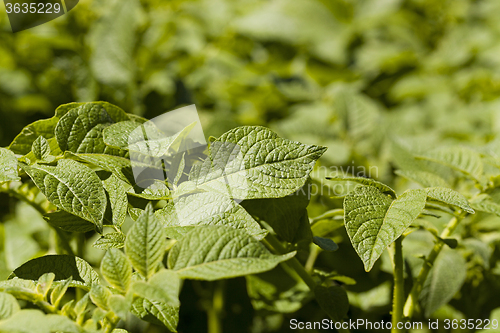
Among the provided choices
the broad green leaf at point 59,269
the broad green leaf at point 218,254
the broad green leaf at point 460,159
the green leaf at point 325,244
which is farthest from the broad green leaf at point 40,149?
the broad green leaf at point 460,159

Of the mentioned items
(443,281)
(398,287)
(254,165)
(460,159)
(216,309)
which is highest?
(254,165)

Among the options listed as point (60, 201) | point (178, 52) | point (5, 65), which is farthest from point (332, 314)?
point (5, 65)

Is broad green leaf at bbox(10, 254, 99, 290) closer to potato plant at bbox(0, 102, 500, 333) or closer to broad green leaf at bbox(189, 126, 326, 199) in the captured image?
potato plant at bbox(0, 102, 500, 333)

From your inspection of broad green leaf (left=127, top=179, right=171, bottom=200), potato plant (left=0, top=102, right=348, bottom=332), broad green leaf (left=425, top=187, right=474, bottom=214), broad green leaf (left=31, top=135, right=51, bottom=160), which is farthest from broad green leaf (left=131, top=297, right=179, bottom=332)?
broad green leaf (left=425, top=187, right=474, bottom=214)

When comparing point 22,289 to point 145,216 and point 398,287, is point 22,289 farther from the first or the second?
point 398,287

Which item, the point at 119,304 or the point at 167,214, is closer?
the point at 119,304

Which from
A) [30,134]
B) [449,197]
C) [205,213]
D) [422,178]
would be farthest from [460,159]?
[30,134]

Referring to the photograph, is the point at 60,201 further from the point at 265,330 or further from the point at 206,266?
the point at 265,330
